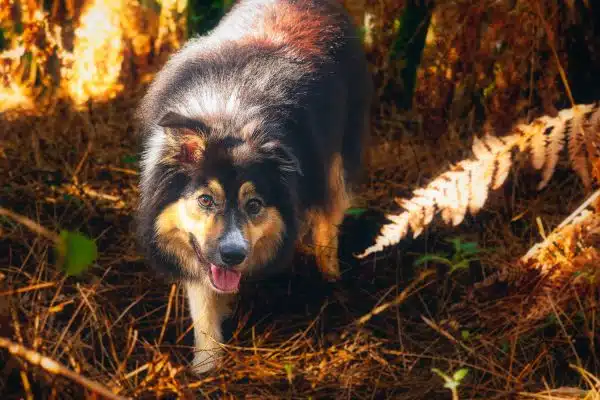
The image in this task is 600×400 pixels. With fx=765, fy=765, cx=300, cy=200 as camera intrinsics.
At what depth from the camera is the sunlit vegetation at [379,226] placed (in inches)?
125

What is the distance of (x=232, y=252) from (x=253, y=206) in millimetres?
321

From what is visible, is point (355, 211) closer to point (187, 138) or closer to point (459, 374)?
point (187, 138)

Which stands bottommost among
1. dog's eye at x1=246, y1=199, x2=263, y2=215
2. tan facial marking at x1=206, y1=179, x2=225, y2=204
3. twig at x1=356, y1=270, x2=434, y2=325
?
twig at x1=356, y1=270, x2=434, y2=325

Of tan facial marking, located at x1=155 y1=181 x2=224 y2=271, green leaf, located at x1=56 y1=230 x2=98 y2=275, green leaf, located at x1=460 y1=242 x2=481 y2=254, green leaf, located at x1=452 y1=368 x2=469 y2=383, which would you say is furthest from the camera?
green leaf, located at x1=460 y1=242 x2=481 y2=254

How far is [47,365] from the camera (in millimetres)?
2152

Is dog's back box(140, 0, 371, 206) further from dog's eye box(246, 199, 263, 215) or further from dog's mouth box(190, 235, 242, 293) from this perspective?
dog's mouth box(190, 235, 242, 293)

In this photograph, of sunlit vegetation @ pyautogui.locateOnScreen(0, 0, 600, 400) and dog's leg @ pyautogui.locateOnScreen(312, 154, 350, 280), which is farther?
dog's leg @ pyautogui.locateOnScreen(312, 154, 350, 280)

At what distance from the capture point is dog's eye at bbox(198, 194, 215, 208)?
387cm

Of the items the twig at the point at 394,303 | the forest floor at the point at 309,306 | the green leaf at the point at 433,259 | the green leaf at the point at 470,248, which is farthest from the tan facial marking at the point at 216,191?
the green leaf at the point at 470,248

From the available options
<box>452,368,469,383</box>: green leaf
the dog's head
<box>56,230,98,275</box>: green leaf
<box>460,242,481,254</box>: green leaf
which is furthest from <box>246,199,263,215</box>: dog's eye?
<box>56,230,98,275</box>: green leaf

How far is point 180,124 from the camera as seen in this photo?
12.4ft

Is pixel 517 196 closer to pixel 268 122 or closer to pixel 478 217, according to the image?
pixel 478 217

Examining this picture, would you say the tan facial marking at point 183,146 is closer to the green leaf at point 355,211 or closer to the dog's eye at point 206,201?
the dog's eye at point 206,201


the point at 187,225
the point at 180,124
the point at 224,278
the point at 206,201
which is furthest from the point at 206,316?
the point at 180,124
